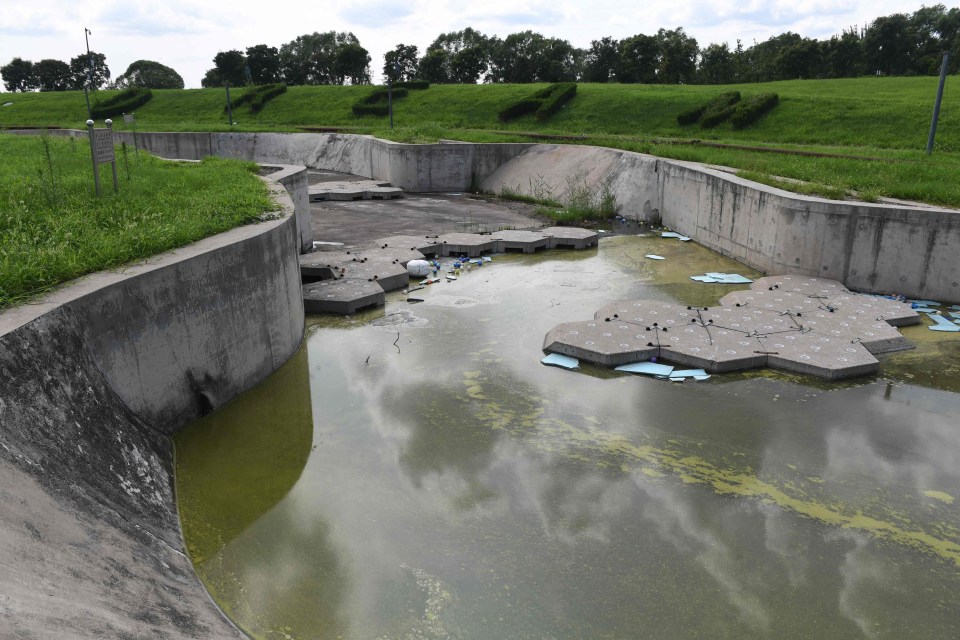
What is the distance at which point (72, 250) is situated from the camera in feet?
21.0

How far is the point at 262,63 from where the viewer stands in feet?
178

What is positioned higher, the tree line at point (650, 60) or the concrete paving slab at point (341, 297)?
the tree line at point (650, 60)

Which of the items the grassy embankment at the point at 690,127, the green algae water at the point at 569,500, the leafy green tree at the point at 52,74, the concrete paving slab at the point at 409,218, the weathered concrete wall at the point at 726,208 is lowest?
the green algae water at the point at 569,500

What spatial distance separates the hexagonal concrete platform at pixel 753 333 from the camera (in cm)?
798

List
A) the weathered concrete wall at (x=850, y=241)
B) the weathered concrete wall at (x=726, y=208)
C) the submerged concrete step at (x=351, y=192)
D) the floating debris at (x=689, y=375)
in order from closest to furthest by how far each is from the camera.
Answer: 1. the floating debris at (x=689, y=375)
2. the weathered concrete wall at (x=850, y=241)
3. the weathered concrete wall at (x=726, y=208)
4. the submerged concrete step at (x=351, y=192)

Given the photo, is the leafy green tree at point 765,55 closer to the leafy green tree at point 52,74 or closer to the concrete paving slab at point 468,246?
the concrete paving slab at point 468,246

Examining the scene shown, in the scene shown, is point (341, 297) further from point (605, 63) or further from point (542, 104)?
point (605, 63)

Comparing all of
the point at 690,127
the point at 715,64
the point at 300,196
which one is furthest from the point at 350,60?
the point at 300,196

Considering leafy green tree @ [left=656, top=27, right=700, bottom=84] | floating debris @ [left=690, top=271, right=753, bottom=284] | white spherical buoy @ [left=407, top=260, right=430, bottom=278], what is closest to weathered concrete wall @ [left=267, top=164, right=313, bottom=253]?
white spherical buoy @ [left=407, top=260, right=430, bottom=278]

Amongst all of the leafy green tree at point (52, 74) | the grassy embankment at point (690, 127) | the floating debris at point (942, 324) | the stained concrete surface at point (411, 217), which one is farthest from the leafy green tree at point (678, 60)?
the leafy green tree at point (52, 74)

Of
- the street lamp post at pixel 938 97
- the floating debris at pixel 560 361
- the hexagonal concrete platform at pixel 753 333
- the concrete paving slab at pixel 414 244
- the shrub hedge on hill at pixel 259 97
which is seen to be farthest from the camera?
the shrub hedge on hill at pixel 259 97

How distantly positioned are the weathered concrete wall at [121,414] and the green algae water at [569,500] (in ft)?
1.33

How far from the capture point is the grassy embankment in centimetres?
1368

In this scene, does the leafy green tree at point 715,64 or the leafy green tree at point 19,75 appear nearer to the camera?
the leafy green tree at point 715,64
